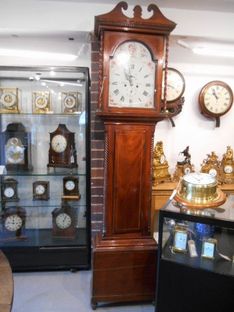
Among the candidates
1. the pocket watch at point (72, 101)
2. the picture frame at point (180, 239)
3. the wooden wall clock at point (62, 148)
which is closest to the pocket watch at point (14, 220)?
the wooden wall clock at point (62, 148)

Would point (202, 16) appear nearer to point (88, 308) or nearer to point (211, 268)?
point (211, 268)

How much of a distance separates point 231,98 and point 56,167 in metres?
1.89

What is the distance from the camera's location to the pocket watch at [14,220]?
8.70ft

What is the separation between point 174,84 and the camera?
2.56 m

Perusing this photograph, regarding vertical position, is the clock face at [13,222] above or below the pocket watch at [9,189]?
below

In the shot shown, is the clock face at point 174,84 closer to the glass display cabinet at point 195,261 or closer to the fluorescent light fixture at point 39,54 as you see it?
the fluorescent light fixture at point 39,54

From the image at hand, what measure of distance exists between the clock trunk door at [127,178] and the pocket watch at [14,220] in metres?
1.15

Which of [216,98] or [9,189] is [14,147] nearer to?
[9,189]

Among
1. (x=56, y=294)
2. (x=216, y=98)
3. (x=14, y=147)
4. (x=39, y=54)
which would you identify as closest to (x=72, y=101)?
(x=39, y=54)

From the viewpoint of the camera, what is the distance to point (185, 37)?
221 centimetres

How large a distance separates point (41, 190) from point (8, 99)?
942 millimetres

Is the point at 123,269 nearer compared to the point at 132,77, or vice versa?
the point at 132,77

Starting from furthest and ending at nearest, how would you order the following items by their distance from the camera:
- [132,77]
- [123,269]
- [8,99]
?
[8,99] < [123,269] < [132,77]

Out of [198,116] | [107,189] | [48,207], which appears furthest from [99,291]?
[198,116]
